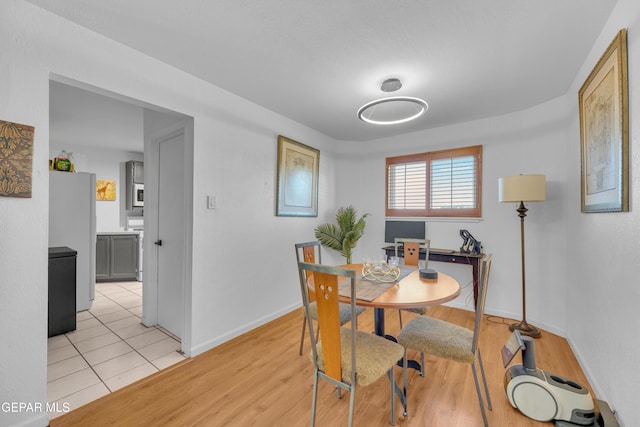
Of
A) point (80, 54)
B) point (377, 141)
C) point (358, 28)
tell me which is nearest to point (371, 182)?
point (377, 141)

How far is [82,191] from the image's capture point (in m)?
3.59

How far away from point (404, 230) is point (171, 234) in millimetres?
2991

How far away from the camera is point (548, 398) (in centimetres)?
165

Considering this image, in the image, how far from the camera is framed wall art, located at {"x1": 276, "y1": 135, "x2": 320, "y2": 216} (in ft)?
11.0

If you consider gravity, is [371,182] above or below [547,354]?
above

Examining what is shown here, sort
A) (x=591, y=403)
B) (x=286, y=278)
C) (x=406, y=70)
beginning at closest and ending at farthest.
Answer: (x=591, y=403) → (x=406, y=70) → (x=286, y=278)

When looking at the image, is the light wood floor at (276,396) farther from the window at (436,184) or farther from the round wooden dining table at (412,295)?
the window at (436,184)

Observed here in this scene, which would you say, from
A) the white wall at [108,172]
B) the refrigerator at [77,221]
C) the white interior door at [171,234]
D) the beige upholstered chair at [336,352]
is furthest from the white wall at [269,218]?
the white wall at [108,172]

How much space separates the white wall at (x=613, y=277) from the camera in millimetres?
1428

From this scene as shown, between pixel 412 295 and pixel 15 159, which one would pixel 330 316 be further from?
pixel 15 159

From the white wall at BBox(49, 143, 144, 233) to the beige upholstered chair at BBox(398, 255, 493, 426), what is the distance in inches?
230

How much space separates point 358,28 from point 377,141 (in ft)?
8.60

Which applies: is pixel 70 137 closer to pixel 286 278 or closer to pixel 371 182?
pixel 286 278

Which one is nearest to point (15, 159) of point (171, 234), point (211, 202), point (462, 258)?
point (211, 202)
